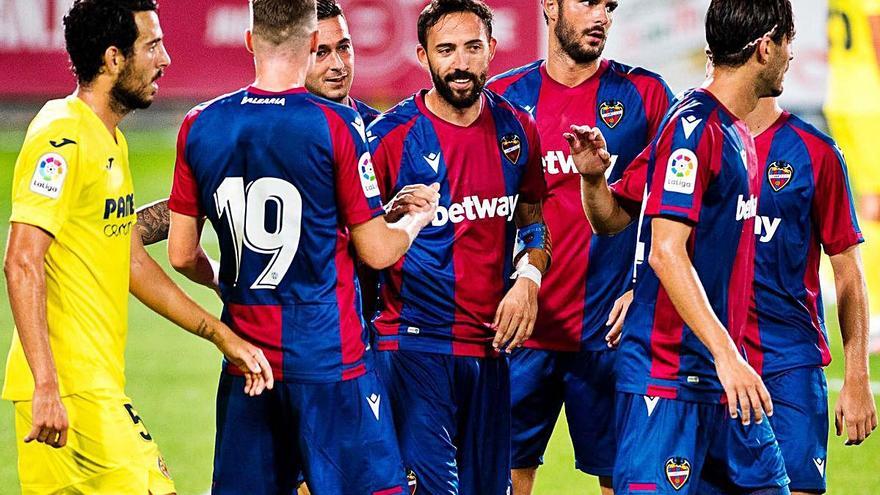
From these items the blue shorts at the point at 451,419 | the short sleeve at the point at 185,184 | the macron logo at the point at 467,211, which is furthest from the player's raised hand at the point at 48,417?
the macron logo at the point at 467,211

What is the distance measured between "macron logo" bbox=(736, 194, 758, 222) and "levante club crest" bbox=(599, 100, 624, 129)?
4.55ft

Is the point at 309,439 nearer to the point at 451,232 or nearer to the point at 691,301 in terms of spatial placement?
the point at 451,232

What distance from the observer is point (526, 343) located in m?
6.29

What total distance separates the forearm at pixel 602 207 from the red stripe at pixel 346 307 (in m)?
1.07

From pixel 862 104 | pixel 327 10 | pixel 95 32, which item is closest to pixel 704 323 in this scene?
pixel 95 32

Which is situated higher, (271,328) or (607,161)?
(607,161)

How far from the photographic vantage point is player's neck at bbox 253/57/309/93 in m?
4.78

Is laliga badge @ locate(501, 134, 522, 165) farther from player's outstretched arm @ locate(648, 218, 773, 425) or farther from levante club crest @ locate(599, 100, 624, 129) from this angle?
player's outstretched arm @ locate(648, 218, 773, 425)

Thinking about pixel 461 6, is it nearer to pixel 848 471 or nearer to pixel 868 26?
pixel 848 471

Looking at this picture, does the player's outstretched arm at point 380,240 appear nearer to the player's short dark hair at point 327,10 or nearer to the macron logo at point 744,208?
the macron logo at point 744,208

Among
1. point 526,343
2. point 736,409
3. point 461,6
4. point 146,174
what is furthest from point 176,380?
point 146,174

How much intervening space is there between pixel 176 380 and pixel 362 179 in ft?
17.3

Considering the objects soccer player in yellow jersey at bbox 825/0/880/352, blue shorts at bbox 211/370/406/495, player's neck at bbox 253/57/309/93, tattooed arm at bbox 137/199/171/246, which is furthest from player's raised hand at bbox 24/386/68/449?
soccer player in yellow jersey at bbox 825/0/880/352

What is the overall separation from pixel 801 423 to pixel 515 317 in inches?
48.4
